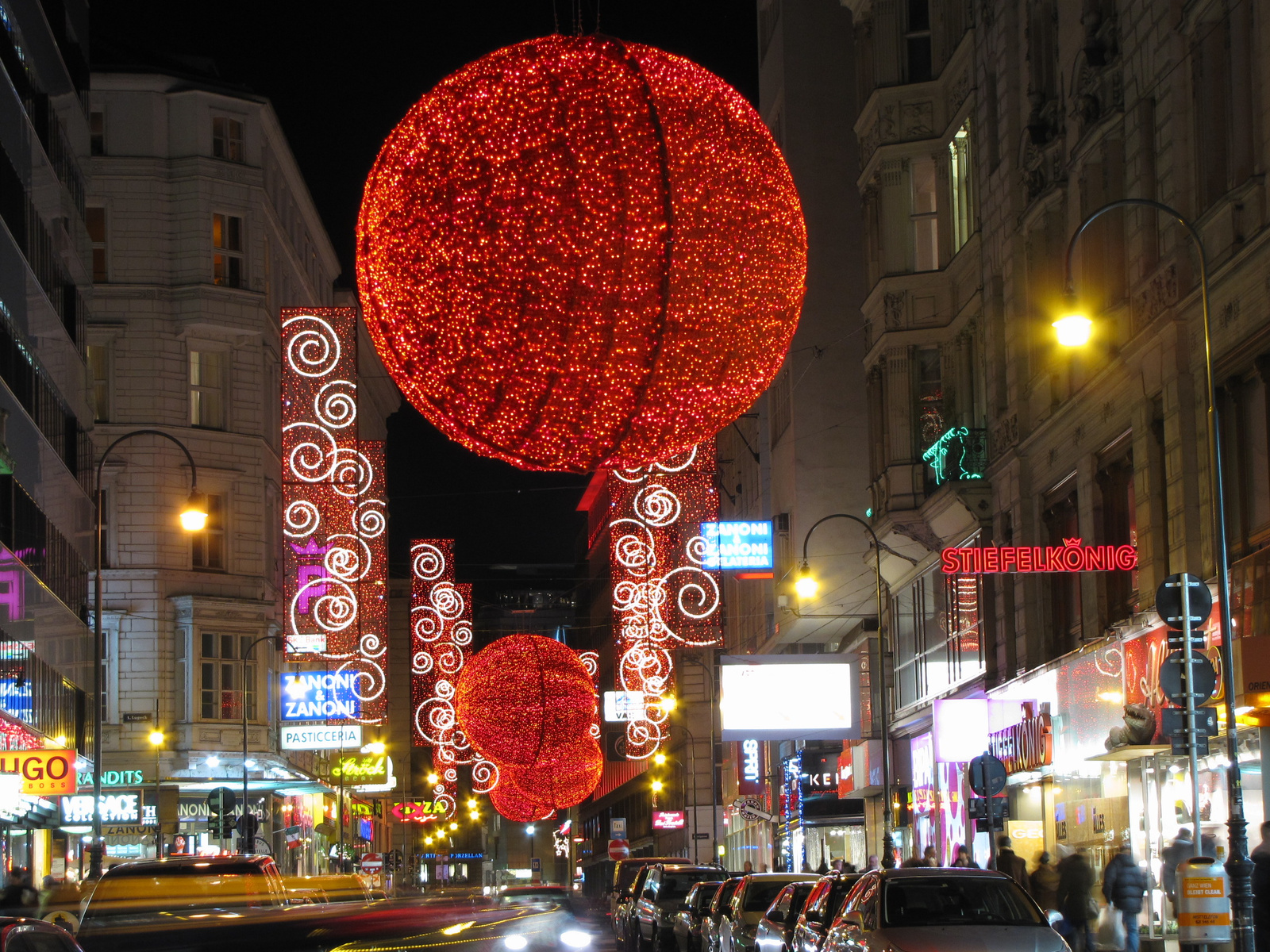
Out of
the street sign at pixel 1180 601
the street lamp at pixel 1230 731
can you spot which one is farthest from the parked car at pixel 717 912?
the street sign at pixel 1180 601

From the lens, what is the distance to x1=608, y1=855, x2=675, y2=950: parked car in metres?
38.1

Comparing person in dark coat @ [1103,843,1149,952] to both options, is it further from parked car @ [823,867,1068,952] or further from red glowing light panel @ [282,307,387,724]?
red glowing light panel @ [282,307,387,724]

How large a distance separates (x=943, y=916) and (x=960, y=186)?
23542 millimetres

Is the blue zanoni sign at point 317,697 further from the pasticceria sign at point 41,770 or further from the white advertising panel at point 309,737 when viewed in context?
the pasticceria sign at point 41,770

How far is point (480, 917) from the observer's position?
1170 cm

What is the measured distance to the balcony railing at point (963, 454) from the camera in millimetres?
35000

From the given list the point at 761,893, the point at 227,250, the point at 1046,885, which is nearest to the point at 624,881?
the point at 761,893

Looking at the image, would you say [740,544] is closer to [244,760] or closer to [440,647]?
[244,760]

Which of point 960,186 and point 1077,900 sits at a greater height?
point 960,186

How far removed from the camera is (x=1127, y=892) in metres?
20.9

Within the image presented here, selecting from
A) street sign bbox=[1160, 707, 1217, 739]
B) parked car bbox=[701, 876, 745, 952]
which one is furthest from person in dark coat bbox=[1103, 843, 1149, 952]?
parked car bbox=[701, 876, 745, 952]

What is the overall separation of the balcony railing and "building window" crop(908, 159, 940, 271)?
193 inches

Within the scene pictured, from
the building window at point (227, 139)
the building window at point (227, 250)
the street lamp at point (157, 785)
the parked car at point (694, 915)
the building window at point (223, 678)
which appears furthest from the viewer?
the building window at point (227, 139)

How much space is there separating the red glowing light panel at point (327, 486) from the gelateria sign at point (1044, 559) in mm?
19923
